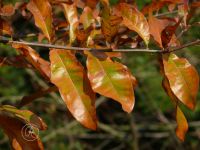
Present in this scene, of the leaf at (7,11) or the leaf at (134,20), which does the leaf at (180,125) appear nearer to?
the leaf at (134,20)

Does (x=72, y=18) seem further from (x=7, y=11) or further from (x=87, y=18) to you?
(x=7, y=11)

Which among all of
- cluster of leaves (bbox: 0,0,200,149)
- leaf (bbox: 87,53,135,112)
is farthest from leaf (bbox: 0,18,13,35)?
leaf (bbox: 87,53,135,112)

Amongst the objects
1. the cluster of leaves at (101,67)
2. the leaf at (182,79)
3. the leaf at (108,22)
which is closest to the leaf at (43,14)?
the cluster of leaves at (101,67)

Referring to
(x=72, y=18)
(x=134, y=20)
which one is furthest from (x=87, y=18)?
(x=134, y=20)

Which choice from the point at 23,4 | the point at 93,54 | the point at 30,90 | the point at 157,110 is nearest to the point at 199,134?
the point at 157,110

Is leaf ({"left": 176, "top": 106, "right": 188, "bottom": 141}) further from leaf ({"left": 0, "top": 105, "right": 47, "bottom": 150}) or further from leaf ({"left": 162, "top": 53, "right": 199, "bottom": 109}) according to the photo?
leaf ({"left": 0, "top": 105, "right": 47, "bottom": 150})

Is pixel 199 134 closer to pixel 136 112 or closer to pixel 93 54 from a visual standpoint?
pixel 136 112

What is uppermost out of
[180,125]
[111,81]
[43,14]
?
[43,14]
